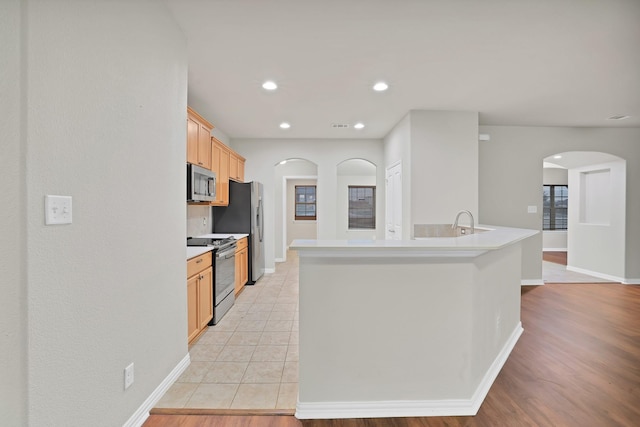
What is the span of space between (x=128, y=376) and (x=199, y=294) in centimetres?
122

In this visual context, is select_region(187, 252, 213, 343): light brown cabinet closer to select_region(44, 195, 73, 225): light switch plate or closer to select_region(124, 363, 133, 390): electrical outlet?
select_region(124, 363, 133, 390): electrical outlet

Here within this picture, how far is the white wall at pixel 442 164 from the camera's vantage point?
4.27 m

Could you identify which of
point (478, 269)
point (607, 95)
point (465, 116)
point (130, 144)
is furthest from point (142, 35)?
point (607, 95)

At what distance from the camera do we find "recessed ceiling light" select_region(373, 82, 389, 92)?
332cm

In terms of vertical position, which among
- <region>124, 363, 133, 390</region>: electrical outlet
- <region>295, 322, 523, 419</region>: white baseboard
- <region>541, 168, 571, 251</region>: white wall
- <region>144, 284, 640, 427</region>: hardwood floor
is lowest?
<region>144, 284, 640, 427</region>: hardwood floor

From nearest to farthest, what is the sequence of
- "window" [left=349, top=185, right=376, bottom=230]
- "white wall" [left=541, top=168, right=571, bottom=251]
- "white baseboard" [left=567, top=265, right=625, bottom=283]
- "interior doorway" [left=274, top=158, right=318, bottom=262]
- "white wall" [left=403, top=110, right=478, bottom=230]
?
1. "white wall" [left=403, top=110, right=478, bottom=230]
2. "white baseboard" [left=567, top=265, right=625, bottom=283]
3. "interior doorway" [left=274, top=158, right=318, bottom=262]
4. "white wall" [left=541, top=168, right=571, bottom=251]
5. "window" [left=349, top=185, right=376, bottom=230]

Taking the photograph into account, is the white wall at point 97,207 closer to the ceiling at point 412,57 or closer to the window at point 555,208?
the ceiling at point 412,57

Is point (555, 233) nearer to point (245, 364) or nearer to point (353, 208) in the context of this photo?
point (353, 208)

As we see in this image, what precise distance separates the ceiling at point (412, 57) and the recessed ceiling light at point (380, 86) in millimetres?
76

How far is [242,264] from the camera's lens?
471 cm

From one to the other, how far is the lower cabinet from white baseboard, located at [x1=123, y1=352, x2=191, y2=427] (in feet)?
6.73

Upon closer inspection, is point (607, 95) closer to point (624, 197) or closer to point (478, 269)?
point (624, 197)

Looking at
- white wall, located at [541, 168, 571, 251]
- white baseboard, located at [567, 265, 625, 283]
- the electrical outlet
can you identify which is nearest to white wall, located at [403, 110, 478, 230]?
white baseboard, located at [567, 265, 625, 283]

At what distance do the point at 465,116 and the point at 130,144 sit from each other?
4.13m
